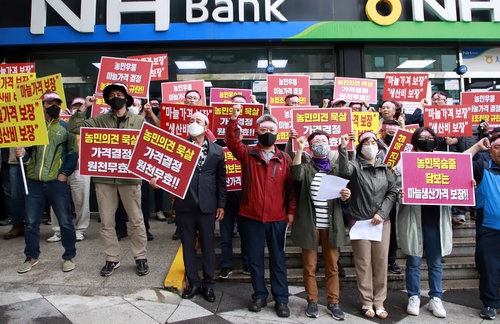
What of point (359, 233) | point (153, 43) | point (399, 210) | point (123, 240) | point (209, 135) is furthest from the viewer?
point (153, 43)

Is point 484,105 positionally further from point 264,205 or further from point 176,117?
point 176,117

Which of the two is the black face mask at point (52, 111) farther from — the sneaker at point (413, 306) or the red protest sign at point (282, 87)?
the sneaker at point (413, 306)

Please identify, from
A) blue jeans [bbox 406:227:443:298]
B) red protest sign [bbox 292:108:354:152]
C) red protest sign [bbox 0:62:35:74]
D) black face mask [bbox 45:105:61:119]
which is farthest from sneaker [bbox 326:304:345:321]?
red protest sign [bbox 0:62:35:74]

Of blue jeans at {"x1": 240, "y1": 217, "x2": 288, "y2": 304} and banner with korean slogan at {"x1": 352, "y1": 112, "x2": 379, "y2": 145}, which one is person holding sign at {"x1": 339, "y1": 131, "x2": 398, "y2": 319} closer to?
blue jeans at {"x1": 240, "y1": 217, "x2": 288, "y2": 304}

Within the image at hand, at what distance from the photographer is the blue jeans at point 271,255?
3.97m

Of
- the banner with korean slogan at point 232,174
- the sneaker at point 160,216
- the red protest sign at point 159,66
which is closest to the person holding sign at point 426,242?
the banner with korean slogan at point 232,174

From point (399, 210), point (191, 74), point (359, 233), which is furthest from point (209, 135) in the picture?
point (191, 74)

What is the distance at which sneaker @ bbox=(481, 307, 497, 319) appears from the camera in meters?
3.98

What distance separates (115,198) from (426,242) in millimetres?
3725

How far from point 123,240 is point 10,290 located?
1721 millimetres

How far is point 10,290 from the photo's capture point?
4246mm

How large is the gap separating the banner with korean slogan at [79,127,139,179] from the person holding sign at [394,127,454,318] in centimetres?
319

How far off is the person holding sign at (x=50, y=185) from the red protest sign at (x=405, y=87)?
5.54 metres

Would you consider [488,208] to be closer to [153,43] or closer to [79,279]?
[79,279]
